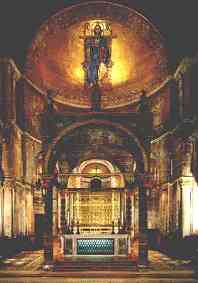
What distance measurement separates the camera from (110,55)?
92.6ft

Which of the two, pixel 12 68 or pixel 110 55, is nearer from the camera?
pixel 12 68

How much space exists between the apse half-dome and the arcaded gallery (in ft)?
0.21

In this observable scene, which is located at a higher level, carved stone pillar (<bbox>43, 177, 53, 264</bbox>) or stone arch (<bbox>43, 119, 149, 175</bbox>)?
stone arch (<bbox>43, 119, 149, 175</bbox>)

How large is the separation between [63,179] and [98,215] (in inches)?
240

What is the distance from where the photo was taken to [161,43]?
25297mm

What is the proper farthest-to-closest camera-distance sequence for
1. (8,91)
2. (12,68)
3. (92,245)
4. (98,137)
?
(12,68)
(8,91)
(98,137)
(92,245)

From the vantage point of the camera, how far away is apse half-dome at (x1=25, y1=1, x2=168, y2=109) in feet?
83.3

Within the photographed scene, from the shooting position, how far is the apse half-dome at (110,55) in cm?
2539

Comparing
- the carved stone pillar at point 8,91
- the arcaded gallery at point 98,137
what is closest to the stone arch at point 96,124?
the arcaded gallery at point 98,137

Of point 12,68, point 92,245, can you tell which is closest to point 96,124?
point 92,245

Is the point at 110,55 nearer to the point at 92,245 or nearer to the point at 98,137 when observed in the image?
the point at 98,137

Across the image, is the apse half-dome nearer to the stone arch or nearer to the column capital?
the column capital

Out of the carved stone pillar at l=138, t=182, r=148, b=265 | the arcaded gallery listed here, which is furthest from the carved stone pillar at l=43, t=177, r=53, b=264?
the carved stone pillar at l=138, t=182, r=148, b=265

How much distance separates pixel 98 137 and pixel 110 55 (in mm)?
8605
